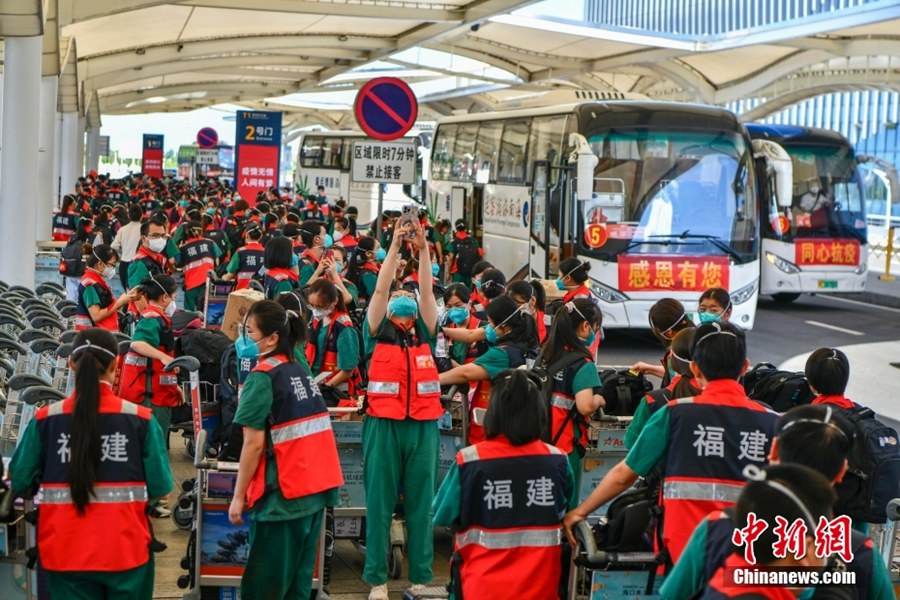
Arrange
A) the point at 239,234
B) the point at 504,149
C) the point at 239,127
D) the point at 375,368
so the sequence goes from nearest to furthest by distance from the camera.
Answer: the point at 375,368 → the point at 239,234 → the point at 504,149 → the point at 239,127

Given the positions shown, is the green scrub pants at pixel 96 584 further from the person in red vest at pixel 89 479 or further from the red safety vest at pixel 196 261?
the red safety vest at pixel 196 261

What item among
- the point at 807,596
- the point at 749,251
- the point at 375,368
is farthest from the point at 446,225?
the point at 807,596

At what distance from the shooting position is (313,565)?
6.10 meters

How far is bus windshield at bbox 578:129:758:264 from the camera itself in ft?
57.6

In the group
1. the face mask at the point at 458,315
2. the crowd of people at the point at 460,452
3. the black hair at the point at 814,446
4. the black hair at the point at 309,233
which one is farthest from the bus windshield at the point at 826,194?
Result: the black hair at the point at 814,446

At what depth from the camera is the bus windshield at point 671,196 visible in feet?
57.6

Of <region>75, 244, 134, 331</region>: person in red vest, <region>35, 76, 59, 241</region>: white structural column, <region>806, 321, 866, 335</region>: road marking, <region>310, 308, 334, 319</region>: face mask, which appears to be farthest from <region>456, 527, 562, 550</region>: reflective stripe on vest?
<region>35, 76, 59, 241</region>: white structural column

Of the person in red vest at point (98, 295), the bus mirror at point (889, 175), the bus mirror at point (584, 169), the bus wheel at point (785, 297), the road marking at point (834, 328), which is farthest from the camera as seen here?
the bus wheel at point (785, 297)

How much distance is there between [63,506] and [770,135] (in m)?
20.6

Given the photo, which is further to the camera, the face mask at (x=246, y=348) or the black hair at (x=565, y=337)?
the face mask at (x=246, y=348)

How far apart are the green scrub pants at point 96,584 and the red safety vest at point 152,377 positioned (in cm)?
341

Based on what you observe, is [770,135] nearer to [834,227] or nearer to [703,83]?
[834,227]

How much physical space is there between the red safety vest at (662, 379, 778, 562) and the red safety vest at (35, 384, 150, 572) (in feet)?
7.06

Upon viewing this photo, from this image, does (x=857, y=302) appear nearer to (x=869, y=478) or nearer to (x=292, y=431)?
(x=869, y=478)
